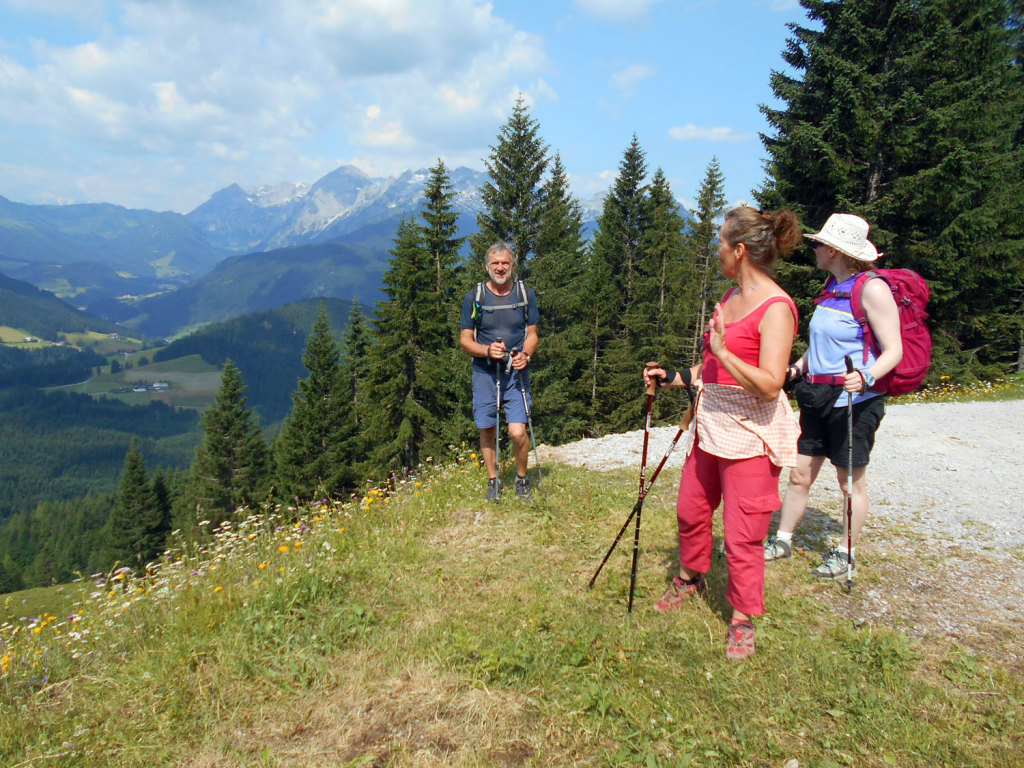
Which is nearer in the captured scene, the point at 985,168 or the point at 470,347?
the point at 470,347

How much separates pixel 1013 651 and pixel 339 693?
169 inches

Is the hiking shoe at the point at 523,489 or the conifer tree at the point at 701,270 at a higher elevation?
the conifer tree at the point at 701,270

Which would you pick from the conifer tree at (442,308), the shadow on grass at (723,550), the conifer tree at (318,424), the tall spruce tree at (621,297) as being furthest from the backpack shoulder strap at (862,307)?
the conifer tree at (318,424)

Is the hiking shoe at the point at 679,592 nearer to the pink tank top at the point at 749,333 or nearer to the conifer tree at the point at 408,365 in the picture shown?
the pink tank top at the point at 749,333

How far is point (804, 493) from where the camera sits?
15.0 feet

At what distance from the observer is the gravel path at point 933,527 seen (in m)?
3.98

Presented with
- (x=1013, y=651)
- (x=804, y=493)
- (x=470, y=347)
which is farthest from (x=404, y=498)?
(x=1013, y=651)

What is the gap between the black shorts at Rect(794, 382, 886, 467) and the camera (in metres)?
4.21

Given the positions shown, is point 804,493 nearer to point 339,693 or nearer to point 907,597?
point 907,597

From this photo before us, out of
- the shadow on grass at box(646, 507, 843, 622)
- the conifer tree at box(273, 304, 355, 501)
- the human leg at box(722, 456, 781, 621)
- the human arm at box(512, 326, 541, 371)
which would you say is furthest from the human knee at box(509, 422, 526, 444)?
the conifer tree at box(273, 304, 355, 501)

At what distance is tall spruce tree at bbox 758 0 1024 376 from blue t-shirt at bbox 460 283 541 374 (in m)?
13.3

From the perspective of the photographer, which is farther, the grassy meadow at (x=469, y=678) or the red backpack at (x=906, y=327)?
the red backpack at (x=906, y=327)

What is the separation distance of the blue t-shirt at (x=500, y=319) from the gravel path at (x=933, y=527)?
10.7 ft

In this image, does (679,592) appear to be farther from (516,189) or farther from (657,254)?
(657,254)
